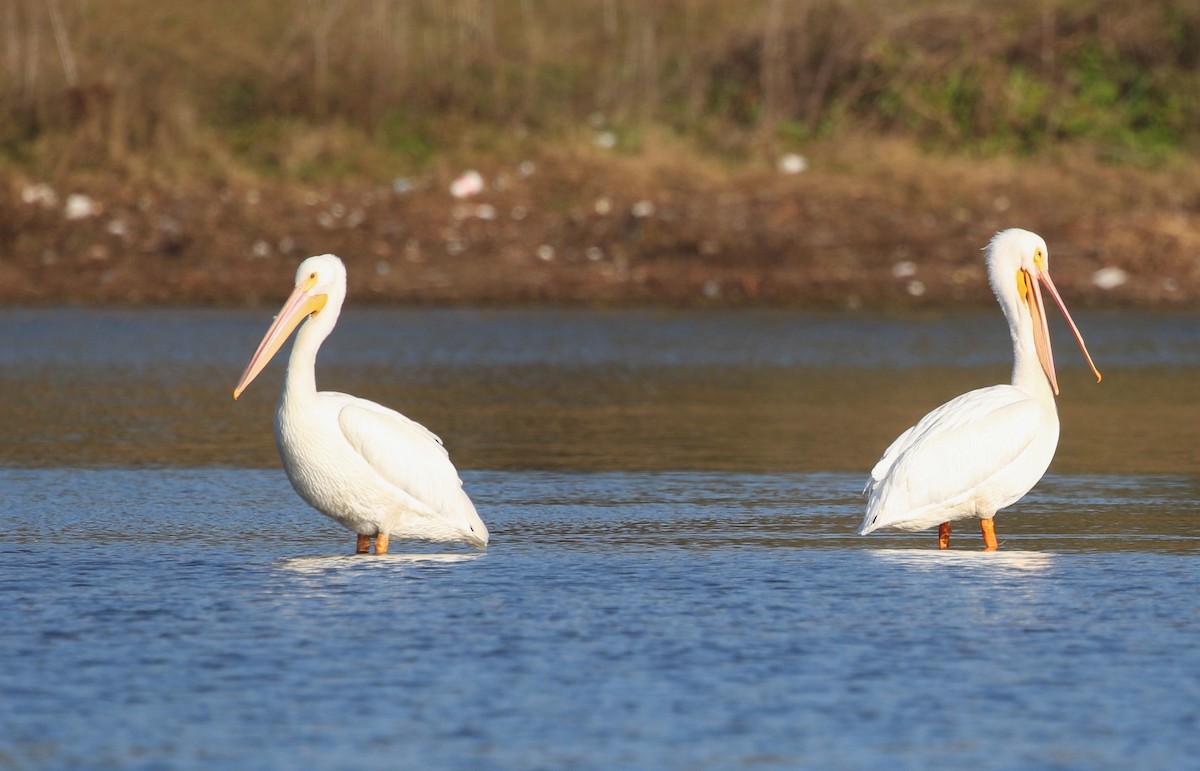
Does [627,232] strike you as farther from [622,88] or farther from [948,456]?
[948,456]

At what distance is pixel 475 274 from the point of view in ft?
57.6

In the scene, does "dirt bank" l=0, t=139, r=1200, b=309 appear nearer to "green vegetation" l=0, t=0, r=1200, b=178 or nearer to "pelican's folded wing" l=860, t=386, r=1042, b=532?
"green vegetation" l=0, t=0, r=1200, b=178

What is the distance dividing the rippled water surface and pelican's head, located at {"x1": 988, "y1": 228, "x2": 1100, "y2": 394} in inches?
30.1

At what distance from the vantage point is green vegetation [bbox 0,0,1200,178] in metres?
19.8

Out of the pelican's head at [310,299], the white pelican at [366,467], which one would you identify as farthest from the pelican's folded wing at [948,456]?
the pelican's head at [310,299]

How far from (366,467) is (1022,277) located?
2855 mm

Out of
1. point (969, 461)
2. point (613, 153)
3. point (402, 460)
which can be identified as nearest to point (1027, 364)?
point (969, 461)

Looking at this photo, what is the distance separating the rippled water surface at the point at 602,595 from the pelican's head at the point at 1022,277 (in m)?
0.76

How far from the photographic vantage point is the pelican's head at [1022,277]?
7785mm

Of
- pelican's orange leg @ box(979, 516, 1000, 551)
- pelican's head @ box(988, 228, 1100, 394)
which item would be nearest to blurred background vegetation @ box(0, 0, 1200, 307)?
pelican's head @ box(988, 228, 1100, 394)

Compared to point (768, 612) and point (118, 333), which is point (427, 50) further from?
point (768, 612)

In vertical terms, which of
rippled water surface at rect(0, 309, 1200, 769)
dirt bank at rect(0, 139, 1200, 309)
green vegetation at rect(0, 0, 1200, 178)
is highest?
green vegetation at rect(0, 0, 1200, 178)

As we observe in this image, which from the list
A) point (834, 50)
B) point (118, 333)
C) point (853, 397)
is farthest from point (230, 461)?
point (834, 50)

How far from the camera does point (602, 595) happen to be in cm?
617
